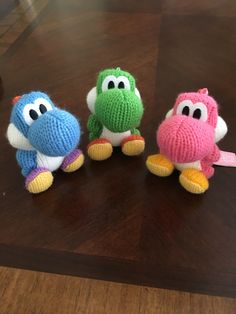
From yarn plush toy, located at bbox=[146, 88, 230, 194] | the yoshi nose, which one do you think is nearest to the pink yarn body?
yarn plush toy, located at bbox=[146, 88, 230, 194]

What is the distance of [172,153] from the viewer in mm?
446

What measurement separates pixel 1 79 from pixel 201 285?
1.79 feet

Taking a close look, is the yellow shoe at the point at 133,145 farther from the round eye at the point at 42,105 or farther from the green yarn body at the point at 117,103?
the round eye at the point at 42,105

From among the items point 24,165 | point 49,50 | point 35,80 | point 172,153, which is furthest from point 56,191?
point 49,50

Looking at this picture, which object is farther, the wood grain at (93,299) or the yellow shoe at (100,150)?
the yellow shoe at (100,150)

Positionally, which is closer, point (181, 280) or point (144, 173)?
point (181, 280)

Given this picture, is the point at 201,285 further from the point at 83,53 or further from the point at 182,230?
the point at 83,53

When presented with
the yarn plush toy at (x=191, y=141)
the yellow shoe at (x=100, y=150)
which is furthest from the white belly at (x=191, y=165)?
the yellow shoe at (x=100, y=150)

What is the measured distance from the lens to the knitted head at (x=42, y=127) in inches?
17.0

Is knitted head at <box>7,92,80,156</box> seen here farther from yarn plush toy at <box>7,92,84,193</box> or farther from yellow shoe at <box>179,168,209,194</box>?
yellow shoe at <box>179,168,209,194</box>

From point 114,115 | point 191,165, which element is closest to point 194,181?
point 191,165

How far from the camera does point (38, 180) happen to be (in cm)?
48

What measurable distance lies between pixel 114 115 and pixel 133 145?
65mm

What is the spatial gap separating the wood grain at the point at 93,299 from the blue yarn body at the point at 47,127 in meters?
0.15
